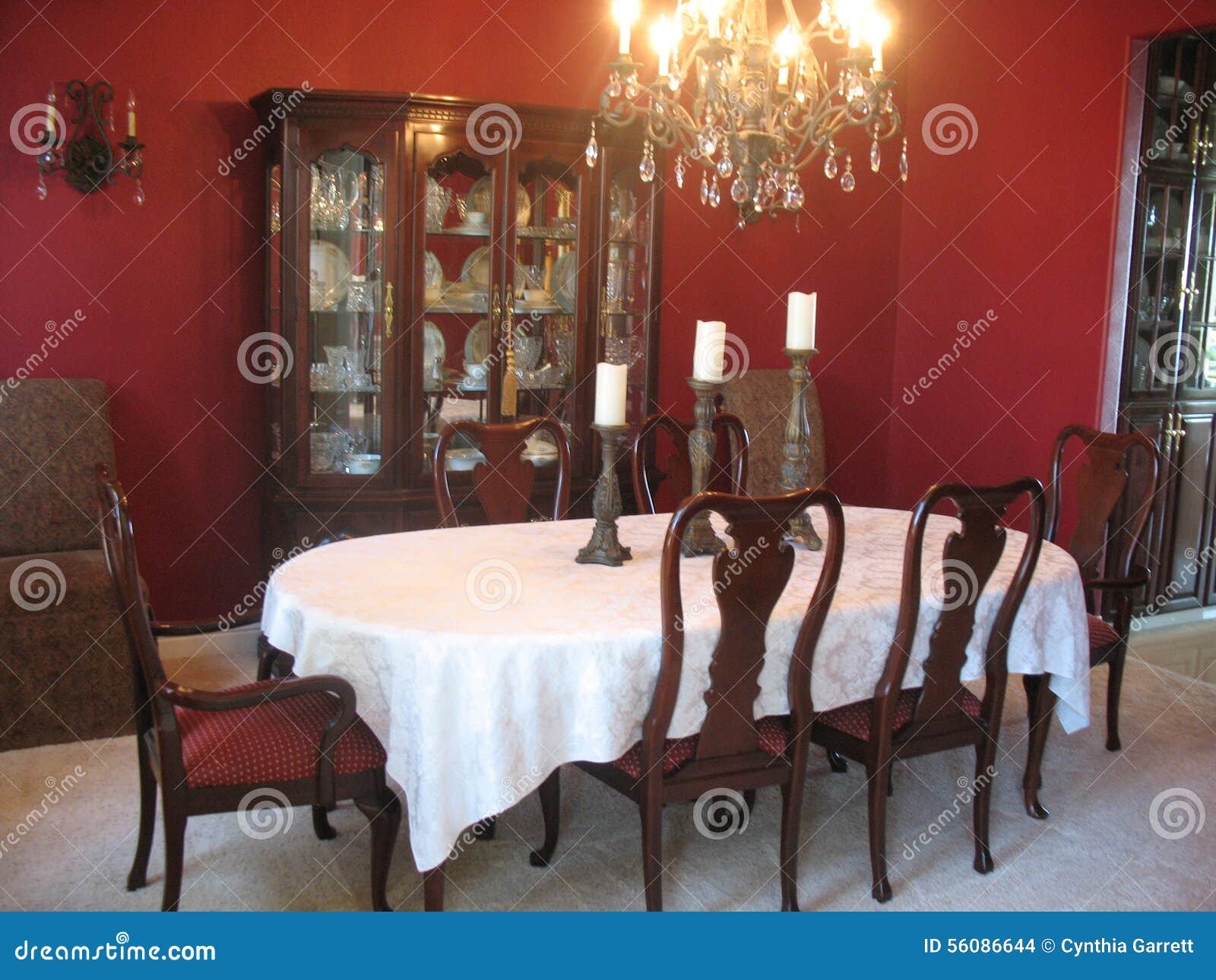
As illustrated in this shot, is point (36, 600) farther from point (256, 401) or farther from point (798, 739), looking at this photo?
point (798, 739)

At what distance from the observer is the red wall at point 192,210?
367 cm

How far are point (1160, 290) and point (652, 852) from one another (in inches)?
131

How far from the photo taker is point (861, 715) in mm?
2648

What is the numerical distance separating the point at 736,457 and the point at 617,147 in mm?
1294

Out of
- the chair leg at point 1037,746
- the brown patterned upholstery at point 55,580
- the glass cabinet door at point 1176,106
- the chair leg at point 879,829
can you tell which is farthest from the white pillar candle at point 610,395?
the glass cabinet door at point 1176,106

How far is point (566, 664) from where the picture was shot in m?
2.23

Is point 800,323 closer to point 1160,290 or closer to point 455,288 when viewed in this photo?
point 455,288

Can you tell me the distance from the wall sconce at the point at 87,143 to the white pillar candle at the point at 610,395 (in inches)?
80.6

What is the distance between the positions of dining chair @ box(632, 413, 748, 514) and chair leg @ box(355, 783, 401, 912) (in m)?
1.39

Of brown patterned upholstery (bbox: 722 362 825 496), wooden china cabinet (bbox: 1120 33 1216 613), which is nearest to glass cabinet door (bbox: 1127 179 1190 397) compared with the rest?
wooden china cabinet (bbox: 1120 33 1216 613)

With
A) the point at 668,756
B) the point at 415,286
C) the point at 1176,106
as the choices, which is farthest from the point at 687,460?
the point at 1176,106

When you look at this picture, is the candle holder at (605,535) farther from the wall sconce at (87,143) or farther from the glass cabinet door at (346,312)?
the wall sconce at (87,143)

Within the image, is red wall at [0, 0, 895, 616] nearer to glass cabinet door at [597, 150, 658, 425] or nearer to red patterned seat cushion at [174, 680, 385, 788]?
→ glass cabinet door at [597, 150, 658, 425]

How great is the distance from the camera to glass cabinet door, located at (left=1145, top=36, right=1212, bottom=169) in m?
4.35
